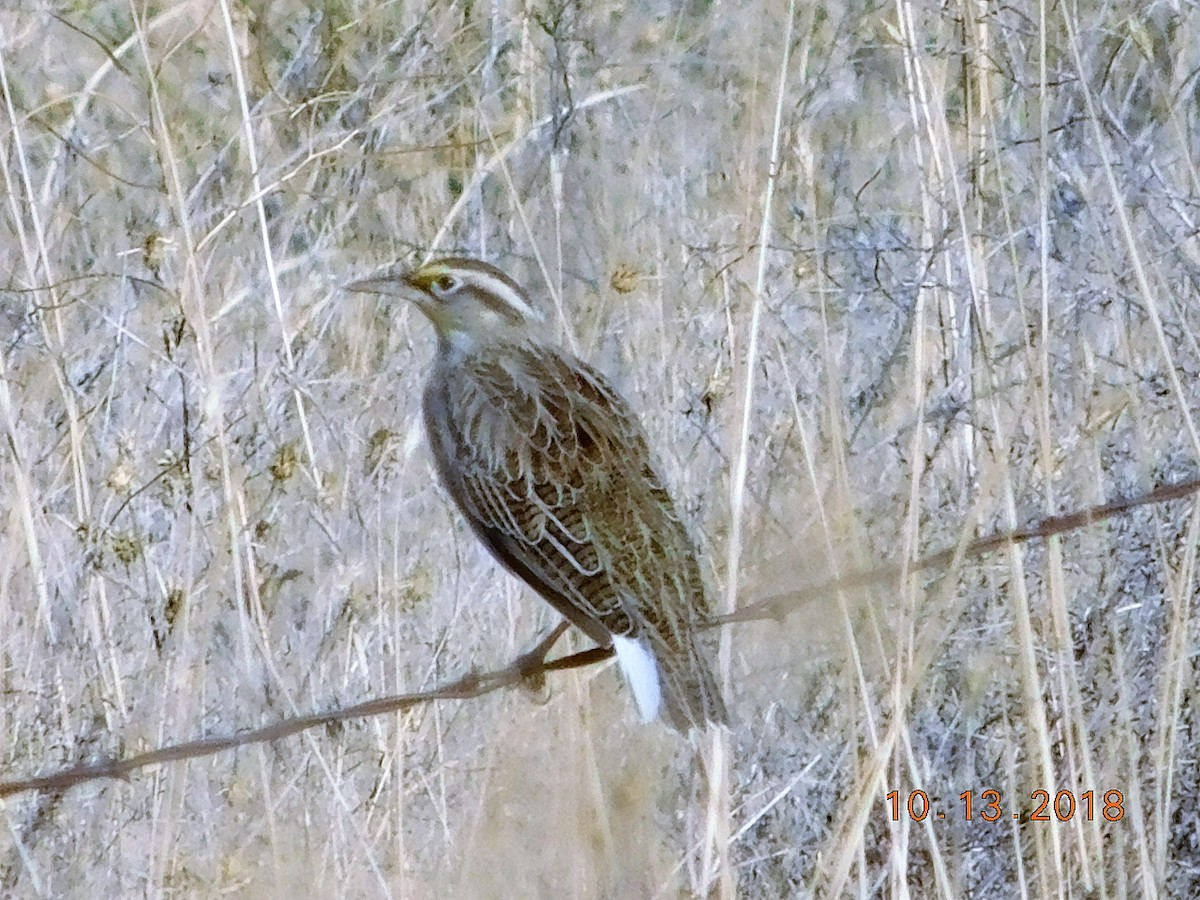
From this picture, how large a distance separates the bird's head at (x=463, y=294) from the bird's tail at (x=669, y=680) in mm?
316

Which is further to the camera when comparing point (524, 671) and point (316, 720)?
point (524, 671)

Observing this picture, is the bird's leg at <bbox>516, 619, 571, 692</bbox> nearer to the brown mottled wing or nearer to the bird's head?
the brown mottled wing

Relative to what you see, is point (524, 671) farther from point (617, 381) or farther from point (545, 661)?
point (617, 381)

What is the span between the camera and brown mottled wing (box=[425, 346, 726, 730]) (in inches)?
54.7

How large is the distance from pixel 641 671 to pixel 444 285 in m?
0.40

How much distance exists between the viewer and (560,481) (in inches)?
57.3

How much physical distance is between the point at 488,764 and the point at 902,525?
1.49ft

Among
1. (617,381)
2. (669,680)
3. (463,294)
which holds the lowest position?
(669,680)

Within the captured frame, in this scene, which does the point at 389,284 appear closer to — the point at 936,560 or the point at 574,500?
the point at 574,500

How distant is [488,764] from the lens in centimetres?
146

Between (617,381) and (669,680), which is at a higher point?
(617,381)

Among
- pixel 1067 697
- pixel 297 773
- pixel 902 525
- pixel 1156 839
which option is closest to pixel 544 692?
pixel 297 773

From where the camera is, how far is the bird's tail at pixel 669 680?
54.3 inches

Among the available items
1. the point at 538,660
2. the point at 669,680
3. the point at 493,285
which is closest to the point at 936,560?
the point at 669,680
